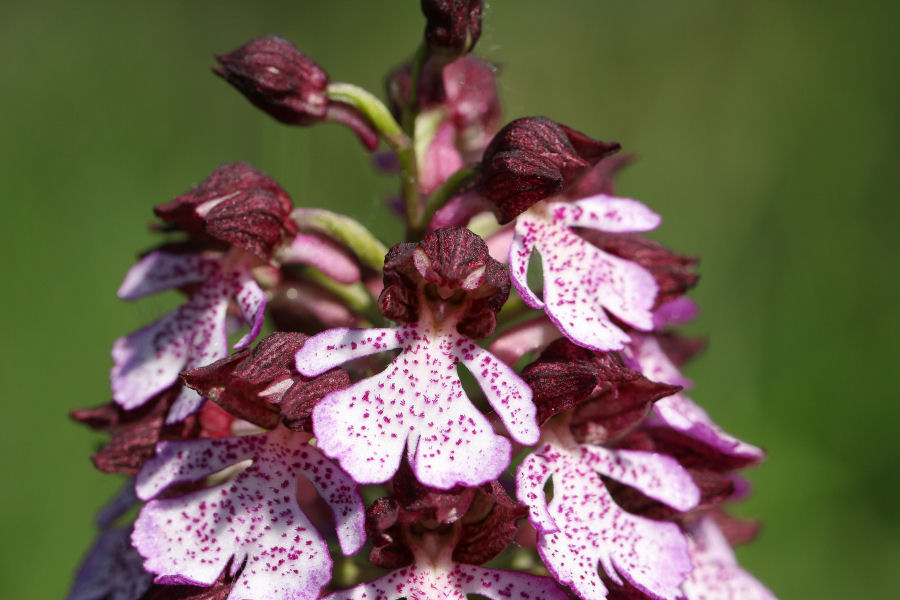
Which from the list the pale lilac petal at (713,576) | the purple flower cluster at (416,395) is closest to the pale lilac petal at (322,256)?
the purple flower cluster at (416,395)

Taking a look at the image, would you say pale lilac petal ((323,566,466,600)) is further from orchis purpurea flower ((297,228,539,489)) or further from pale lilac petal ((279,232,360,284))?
pale lilac petal ((279,232,360,284))

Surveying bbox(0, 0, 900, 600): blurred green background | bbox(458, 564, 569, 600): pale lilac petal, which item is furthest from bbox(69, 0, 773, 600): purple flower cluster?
bbox(0, 0, 900, 600): blurred green background

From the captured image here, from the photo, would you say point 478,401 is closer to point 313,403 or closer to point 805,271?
point 313,403

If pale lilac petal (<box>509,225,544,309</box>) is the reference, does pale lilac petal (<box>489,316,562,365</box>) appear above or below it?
below

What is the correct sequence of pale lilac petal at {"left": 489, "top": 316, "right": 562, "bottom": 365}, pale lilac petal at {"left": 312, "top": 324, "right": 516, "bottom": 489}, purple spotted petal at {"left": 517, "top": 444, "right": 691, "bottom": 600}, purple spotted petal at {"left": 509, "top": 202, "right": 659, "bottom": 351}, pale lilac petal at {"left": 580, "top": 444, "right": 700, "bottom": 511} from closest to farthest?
1. pale lilac petal at {"left": 312, "top": 324, "right": 516, "bottom": 489}
2. purple spotted petal at {"left": 517, "top": 444, "right": 691, "bottom": 600}
3. purple spotted petal at {"left": 509, "top": 202, "right": 659, "bottom": 351}
4. pale lilac petal at {"left": 580, "top": 444, "right": 700, "bottom": 511}
5. pale lilac petal at {"left": 489, "top": 316, "right": 562, "bottom": 365}

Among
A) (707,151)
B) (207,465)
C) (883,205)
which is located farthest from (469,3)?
(707,151)

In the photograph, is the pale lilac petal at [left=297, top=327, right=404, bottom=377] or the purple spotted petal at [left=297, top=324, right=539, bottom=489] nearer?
the purple spotted petal at [left=297, top=324, right=539, bottom=489]

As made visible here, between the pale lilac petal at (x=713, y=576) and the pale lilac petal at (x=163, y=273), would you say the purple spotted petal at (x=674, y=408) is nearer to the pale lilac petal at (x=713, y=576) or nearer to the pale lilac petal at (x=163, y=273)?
the pale lilac petal at (x=713, y=576)
